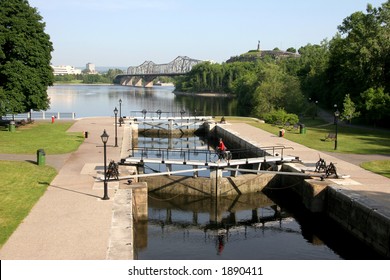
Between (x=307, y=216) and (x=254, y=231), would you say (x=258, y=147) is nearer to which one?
(x=307, y=216)

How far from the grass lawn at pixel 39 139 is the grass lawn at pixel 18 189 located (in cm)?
467

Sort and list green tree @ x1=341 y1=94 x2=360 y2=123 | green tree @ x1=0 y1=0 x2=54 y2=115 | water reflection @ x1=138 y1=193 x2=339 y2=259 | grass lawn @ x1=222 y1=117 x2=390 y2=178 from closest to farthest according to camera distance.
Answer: water reflection @ x1=138 y1=193 x2=339 y2=259 → grass lawn @ x1=222 y1=117 x2=390 y2=178 → green tree @ x1=0 y1=0 x2=54 y2=115 → green tree @ x1=341 y1=94 x2=360 y2=123

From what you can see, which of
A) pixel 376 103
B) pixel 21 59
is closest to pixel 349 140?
pixel 376 103

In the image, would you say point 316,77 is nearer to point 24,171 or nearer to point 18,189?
point 24,171

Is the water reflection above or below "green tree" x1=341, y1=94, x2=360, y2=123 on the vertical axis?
below

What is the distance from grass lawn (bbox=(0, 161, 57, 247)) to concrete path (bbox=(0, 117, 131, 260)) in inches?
11.5

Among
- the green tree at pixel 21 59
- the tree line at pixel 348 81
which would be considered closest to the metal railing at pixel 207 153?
the green tree at pixel 21 59

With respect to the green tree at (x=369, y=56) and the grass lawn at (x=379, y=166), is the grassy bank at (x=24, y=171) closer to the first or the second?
the grass lawn at (x=379, y=166)

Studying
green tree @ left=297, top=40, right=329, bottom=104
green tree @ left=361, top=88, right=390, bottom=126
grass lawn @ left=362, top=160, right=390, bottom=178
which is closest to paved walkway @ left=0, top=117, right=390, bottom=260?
grass lawn @ left=362, top=160, right=390, bottom=178

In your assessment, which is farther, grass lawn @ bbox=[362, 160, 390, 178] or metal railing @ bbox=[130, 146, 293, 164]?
metal railing @ bbox=[130, 146, 293, 164]

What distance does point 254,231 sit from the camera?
65.8ft

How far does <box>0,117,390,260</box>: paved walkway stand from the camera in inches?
522

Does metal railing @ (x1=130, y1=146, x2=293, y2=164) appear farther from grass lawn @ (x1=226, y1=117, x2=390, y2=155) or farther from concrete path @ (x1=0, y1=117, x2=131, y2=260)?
concrete path @ (x1=0, y1=117, x2=131, y2=260)

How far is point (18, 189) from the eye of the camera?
19859 millimetres
